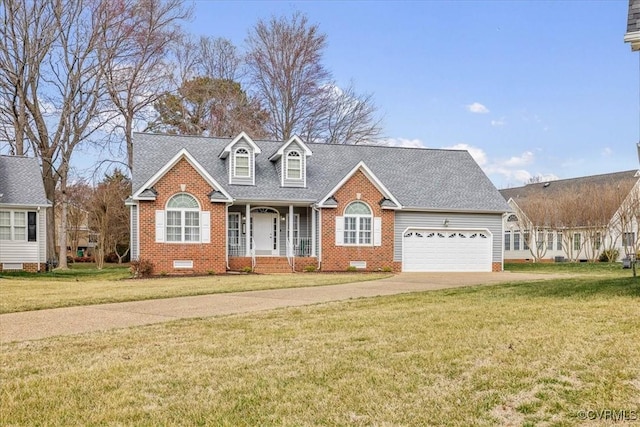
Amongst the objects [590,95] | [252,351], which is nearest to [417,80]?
[590,95]

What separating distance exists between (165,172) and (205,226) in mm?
2582

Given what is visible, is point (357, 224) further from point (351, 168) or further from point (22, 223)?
point (22, 223)

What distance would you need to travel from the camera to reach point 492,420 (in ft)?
13.8

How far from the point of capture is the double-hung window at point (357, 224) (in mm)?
24125

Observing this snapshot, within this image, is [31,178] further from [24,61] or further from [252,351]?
[252,351]

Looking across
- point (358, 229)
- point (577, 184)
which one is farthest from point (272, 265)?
point (577, 184)

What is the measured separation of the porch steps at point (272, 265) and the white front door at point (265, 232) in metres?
0.98

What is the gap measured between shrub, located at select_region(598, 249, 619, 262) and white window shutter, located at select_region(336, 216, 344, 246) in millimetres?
19888

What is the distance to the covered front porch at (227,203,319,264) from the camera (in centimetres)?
2423

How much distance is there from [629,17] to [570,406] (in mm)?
9329

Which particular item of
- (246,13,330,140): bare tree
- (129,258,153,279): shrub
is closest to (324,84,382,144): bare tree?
(246,13,330,140): bare tree

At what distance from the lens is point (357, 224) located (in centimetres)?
2420

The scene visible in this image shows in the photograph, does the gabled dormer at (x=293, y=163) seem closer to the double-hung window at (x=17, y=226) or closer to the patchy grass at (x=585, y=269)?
the patchy grass at (x=585, y=269)

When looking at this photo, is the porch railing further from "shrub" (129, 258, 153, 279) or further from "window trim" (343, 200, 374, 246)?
"shrub" (129, 258, 153, 279)
